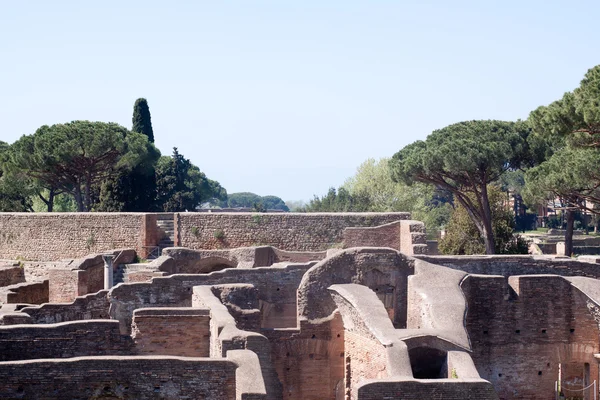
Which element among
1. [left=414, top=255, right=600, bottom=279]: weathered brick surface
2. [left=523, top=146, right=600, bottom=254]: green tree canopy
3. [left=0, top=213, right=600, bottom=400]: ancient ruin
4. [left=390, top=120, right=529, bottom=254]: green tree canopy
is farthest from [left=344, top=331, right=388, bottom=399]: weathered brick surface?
[left=390, top=120, right=529, bottom=254]: green tree canopy

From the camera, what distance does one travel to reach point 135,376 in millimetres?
14789

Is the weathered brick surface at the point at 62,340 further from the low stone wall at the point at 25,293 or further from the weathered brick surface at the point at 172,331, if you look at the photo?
the low stone wall at the point at 25,293

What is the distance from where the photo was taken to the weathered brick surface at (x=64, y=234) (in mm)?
33312

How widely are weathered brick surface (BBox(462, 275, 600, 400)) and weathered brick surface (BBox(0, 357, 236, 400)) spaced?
9.44 meters

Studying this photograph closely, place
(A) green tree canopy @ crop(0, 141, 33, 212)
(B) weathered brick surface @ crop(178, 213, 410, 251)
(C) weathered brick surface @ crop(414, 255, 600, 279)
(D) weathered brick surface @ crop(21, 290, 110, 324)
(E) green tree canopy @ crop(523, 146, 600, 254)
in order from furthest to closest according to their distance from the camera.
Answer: (A) green tree canopy @ crop(0, 141, 33, 212) → (B) weathered brick surface @ crop(178, 213, 410, 251) → (E) green tree canopy @ crop(523, 146, 600, 254) → (C) weathered brick surface @ crop(414, 255, 600, 279) → (D) weathered brick surface @ crop(21, 290, 110, 324)

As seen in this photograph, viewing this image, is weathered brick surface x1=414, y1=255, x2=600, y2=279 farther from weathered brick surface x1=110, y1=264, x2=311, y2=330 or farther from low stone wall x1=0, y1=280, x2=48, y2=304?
low stone wall x1=0, y1=280, x2=48, y2=304

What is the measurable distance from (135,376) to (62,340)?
2.95 m

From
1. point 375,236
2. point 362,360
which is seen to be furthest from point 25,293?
point 375,236

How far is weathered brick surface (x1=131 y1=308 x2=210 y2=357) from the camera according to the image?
1895cm

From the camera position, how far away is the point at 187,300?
23266mm

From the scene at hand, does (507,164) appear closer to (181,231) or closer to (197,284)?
(181,231)

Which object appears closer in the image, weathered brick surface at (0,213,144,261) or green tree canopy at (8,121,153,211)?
weathered brick surface at (0,213,144,261)

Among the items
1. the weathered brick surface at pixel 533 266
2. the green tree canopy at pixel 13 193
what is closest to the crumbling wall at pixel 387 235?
the weathered brick surface at pixel 533 266

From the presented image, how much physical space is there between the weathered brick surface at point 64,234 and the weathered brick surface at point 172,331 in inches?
555
